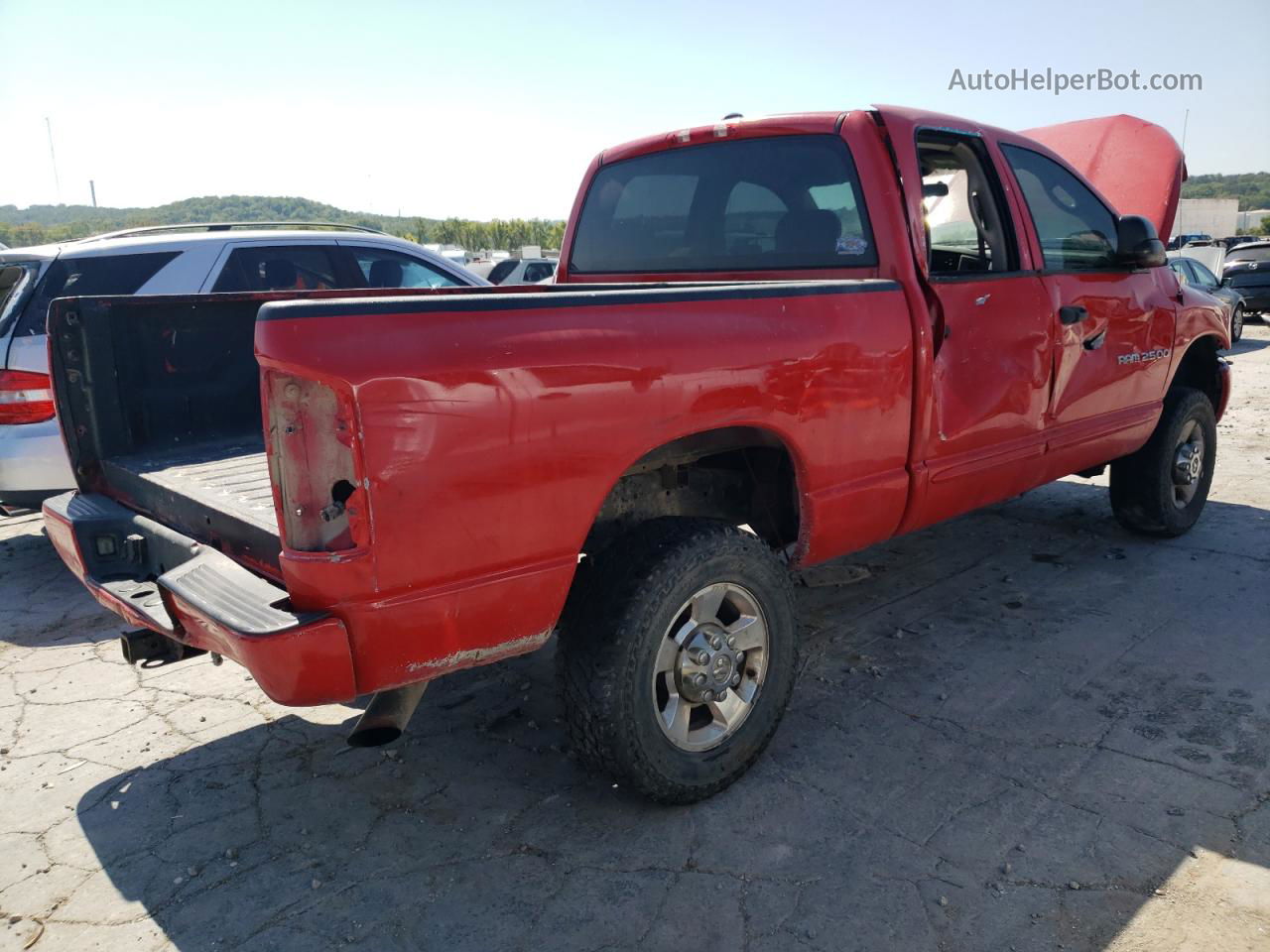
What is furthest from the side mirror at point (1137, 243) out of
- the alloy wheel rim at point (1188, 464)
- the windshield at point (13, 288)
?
the windshield at point (13, 288)

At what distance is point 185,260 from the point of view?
5.84 m

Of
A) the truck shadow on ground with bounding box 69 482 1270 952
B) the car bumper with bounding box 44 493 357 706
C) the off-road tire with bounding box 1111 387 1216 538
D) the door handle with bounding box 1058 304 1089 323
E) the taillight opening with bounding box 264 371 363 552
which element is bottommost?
the truck shadow on ground with bounding box 69 482 1270 952

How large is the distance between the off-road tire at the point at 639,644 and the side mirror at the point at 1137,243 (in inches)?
103

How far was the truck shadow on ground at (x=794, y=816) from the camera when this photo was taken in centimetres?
240

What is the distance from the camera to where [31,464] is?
4922 mm

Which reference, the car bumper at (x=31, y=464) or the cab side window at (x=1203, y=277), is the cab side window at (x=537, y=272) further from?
the car bumper at (x=31, y=464)

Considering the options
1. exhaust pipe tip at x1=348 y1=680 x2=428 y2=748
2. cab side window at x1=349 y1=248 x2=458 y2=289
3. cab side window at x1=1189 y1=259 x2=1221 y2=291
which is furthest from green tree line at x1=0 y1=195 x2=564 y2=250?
exhaust pipe tip at x1=348 y1=680 x2=428 y2=748

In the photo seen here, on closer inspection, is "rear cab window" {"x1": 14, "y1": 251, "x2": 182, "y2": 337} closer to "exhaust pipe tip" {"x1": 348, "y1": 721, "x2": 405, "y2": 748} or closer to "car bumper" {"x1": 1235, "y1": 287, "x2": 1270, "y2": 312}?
"exhaust pipe tip" {"x1": 348, "y1": 721, "x2": 405, "y2": 748}

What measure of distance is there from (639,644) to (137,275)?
462cm

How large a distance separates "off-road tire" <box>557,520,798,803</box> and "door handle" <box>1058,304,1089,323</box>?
1.98 metres

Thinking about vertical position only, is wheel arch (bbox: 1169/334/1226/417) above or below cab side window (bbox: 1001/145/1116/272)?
below

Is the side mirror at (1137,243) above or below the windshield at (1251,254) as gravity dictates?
above

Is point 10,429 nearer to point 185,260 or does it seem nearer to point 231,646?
point 185,260

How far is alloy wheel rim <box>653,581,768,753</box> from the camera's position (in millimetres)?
2781
